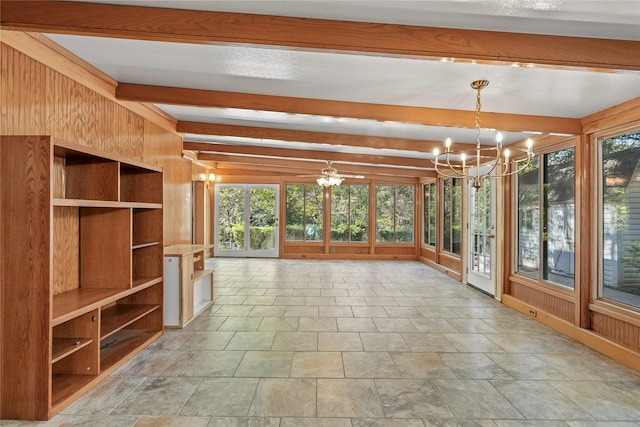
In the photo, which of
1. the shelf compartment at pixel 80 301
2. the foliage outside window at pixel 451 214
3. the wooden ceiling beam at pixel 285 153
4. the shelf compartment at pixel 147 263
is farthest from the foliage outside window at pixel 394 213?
the shelf compartment at pixel 80 301

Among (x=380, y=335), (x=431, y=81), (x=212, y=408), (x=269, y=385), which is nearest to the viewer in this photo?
(x=212, y=408)

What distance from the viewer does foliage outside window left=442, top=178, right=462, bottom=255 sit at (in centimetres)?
714

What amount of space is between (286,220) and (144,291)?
6196mm

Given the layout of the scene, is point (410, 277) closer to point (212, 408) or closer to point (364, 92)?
point (364, 92)

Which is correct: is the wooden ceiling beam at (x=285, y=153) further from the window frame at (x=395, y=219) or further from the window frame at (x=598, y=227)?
the window frame at (x=598, y=227)

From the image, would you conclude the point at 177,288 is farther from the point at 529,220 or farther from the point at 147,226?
the point at 529,220

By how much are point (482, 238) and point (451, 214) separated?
1.61 meters

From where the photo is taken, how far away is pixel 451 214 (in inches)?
297

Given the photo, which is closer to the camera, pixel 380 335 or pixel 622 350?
pixel 622 350

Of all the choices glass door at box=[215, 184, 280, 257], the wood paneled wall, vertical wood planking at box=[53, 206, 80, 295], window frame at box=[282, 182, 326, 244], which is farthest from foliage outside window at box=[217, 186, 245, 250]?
vertical wood planking at box=[53, 206, 80, 295]

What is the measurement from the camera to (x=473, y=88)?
296 centimetres

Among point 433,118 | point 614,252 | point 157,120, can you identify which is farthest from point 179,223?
point 614,252

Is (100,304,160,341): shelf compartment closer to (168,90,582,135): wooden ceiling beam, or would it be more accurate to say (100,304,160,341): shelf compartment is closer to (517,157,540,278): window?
(168,90,582,135): wooden ceiling beam

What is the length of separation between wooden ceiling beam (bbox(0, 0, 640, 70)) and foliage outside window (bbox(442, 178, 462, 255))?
17.4 feet
